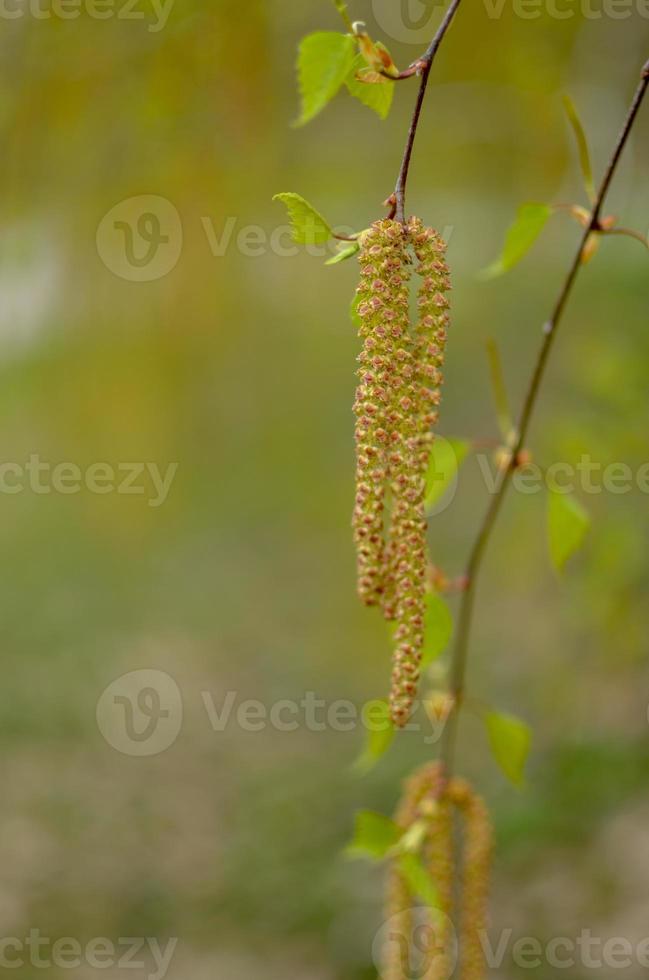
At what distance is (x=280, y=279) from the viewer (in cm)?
648

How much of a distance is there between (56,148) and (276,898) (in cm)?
243

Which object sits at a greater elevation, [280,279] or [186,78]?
[186,78]

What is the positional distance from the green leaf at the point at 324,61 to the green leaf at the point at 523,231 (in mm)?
274

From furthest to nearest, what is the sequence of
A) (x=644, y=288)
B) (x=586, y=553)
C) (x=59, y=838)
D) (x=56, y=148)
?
(x=59, y=838) < (x=586, y=553) < (x=644, y=288) < (x=56, y=148)

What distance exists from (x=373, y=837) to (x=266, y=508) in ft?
19.8

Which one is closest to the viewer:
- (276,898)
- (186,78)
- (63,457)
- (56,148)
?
(186,78)

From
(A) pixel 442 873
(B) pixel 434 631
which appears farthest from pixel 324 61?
(A) pixel 442 873

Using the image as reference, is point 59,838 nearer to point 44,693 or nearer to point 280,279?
point 44,693

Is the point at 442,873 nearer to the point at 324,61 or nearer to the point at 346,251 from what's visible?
the point at 346,251

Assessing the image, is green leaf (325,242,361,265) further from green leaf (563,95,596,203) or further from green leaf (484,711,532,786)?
green leaf (484,711,532,786)

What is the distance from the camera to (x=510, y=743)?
3.93ft

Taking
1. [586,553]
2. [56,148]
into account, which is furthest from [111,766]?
[56,148]

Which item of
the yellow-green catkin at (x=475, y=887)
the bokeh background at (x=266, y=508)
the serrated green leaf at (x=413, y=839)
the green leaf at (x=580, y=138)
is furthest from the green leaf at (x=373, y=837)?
the bokeh background at (x=266, y=508)

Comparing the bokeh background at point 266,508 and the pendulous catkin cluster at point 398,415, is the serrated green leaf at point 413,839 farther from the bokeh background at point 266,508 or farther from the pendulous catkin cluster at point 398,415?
the bokeh background at point 266,508
